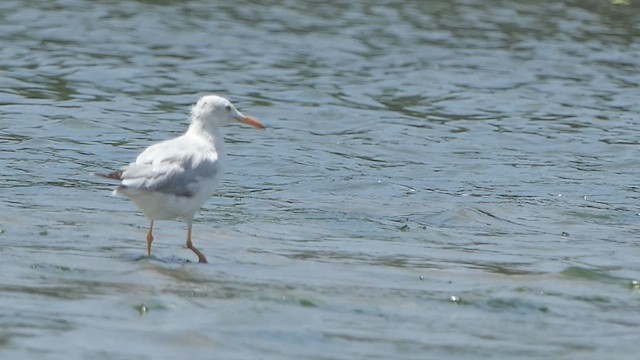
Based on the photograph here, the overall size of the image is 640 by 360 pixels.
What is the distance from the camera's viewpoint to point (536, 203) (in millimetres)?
12734

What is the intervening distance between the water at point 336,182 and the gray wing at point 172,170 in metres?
0.52

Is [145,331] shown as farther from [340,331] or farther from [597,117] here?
[597,117]

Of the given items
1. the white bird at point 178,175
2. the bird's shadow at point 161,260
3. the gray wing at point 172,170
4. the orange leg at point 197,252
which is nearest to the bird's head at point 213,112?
the white bird at point 178,175

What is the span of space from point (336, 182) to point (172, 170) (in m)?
4.35

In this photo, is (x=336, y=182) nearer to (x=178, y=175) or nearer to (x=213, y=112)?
(x=213, y=112)

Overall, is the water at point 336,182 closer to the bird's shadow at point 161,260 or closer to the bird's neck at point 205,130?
the bird's shadow at point 161,260

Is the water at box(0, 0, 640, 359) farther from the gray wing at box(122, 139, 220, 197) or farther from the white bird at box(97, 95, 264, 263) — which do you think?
the gray wing at box(122, 139, 220, 197)

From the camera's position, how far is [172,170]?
30.3ft

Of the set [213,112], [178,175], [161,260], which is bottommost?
[161,260]

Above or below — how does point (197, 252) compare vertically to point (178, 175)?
below

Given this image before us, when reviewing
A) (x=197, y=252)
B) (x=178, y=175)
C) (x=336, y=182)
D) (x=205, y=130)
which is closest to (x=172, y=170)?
(x=178, y=175)

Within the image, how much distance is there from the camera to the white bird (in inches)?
358

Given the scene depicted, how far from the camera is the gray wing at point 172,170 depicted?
9.08 m

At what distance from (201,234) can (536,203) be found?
3.45 metres
